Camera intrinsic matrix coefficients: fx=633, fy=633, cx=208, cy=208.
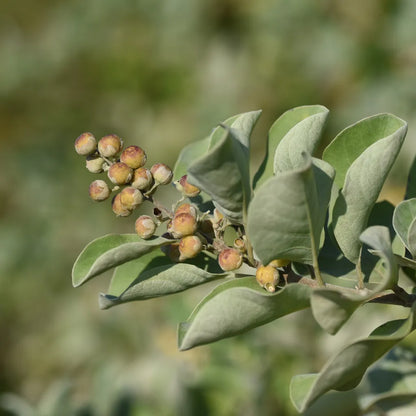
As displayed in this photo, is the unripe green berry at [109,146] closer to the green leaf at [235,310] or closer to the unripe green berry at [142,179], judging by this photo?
the unripe green berry at [142,179]

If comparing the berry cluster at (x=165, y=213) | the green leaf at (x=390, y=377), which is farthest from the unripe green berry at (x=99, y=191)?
the green leaf at (x=390, y=377)

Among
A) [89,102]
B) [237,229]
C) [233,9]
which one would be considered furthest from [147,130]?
[237,229]

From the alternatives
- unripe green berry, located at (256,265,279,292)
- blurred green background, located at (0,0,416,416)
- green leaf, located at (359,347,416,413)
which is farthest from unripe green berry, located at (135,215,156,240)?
blurred green background, located at (0,0,416,416)

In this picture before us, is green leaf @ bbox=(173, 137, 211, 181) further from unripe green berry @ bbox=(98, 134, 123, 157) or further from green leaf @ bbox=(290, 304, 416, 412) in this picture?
green leaf @ bbox=(290, 304, 416, 412)

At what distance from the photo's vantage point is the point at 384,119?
65 cm

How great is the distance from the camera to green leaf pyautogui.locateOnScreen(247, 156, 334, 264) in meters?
0.49

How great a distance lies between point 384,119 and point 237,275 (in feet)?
0.72

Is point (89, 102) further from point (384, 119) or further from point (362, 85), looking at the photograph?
point (384, 119)

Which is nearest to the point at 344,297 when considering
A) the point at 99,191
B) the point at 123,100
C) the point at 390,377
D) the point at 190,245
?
the point at 190,245

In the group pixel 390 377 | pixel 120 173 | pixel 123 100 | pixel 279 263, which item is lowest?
pixel 390 377

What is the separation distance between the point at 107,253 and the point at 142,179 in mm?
99

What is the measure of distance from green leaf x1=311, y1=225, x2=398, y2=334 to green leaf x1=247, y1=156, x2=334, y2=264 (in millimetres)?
54

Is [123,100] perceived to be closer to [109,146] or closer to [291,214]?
[109,146]

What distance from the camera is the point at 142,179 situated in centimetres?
63
